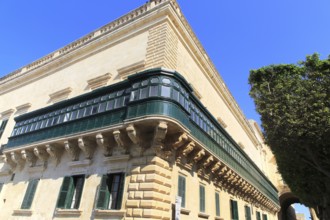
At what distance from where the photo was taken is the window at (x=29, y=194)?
12.3 m

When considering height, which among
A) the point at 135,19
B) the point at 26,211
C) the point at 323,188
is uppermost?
the point at 135,19

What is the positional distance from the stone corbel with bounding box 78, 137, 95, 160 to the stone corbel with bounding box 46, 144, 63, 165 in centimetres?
228

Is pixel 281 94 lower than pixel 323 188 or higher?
higher

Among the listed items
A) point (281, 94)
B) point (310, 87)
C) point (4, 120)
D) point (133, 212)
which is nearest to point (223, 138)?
point (281, 94)

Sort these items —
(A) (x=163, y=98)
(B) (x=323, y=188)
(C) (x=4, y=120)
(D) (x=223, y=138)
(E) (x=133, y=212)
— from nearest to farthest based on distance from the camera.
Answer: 1. (E) (x=133, y=212)
2. (A) (x=163, y=98)
3. (D) (x=223, y=138)
4. (B) (x=323, y=188)
5. (C) (x=4, y=120)

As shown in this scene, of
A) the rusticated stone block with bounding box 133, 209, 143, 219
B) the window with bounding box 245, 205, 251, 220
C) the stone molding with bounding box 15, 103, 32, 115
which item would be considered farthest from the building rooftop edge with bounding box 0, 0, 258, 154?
the rusticated stone block with bounding box 133, 209, 143, 219

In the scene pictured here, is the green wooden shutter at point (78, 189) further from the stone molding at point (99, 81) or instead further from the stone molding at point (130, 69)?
the stone molding at point (130, 69)

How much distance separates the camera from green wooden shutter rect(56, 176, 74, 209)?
10.7 meters

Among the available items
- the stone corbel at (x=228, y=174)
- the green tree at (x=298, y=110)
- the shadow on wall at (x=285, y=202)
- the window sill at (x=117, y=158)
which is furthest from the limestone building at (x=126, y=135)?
the shadow on wall at (x=285, y=202)

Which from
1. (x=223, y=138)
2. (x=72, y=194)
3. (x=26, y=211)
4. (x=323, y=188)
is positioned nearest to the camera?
(x=72, y=194)

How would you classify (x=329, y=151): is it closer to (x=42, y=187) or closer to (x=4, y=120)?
(x=42, y=187)

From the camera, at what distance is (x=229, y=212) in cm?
1554

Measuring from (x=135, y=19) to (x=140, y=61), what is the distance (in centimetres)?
366

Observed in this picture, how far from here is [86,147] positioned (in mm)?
11000
